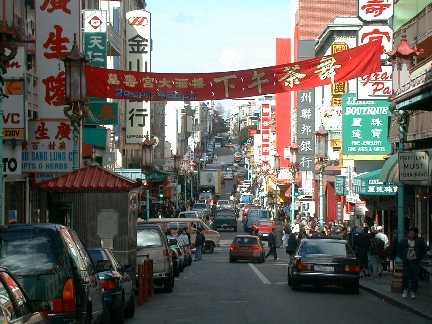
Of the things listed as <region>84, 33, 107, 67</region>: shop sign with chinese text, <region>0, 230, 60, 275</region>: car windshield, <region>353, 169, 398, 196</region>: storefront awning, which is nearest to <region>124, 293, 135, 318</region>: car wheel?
<region>0, 230, 60, 275</region>: car windshield

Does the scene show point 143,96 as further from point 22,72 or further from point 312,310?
point 312,310

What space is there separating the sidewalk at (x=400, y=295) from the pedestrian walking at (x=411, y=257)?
1.04ft

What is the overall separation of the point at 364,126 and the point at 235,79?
428 inches

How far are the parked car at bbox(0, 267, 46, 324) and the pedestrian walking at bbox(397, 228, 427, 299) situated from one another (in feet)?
50.8

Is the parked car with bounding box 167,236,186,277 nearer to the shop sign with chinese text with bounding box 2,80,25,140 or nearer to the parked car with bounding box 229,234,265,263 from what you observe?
the parked car with bounding box 229,234,265,263

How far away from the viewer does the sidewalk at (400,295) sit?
21.5 metres

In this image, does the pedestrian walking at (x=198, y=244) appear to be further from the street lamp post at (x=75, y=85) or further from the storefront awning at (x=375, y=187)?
the street lamp post at (x=75, y=85)

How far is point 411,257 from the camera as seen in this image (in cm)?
2369

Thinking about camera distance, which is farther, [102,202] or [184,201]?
[184,201]

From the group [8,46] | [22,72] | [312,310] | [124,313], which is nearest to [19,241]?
[8,46]

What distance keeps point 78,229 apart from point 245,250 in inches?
850

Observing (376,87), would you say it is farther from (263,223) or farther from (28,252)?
(263,223)

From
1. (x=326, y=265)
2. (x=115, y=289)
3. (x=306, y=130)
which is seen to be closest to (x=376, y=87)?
(x=326, y=265)

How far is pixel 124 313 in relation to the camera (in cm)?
1933
